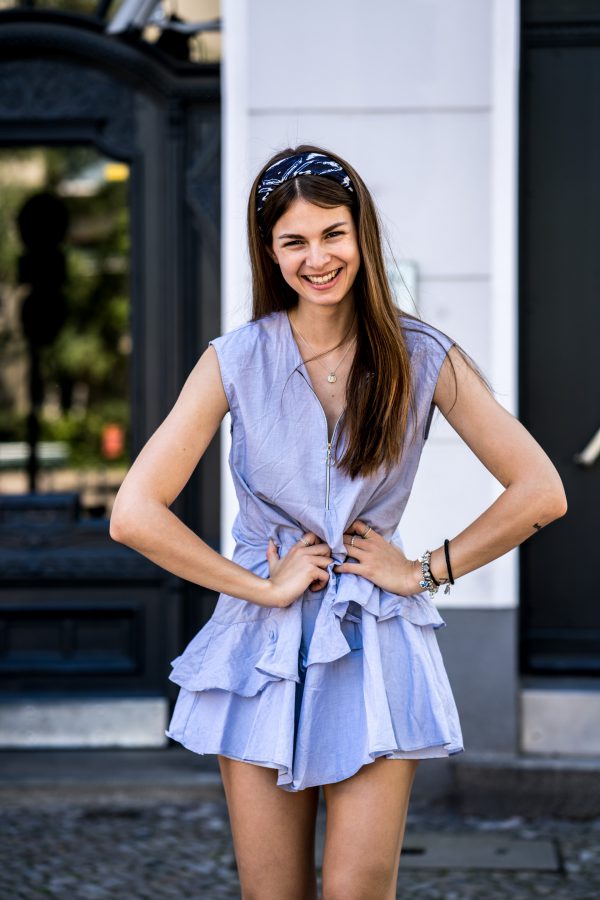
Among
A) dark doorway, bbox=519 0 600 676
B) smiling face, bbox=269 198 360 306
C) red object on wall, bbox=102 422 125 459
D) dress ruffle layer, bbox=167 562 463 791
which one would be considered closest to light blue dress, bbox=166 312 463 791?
dress ruffle layer, bbox=167 562 463 791

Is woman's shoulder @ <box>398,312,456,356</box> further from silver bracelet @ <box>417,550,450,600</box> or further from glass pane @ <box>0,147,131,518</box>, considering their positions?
glass pane @ <box>0,147,131,518</box>

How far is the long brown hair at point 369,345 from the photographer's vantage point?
230cm

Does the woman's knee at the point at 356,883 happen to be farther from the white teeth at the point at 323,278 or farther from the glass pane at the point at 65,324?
the glass pane at the point at 65,324

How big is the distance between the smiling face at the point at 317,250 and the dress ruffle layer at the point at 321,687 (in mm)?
550

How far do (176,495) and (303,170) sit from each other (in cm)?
64

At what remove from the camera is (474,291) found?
4742mm

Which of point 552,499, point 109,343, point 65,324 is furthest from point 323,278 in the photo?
point 65,324

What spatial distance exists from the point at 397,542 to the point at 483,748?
100 inches

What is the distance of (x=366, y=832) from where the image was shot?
2.27 metres

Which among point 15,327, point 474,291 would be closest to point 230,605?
point 474,291

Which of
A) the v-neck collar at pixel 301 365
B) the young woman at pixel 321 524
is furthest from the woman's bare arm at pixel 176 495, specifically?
the v-neck collar at pixel 301 365

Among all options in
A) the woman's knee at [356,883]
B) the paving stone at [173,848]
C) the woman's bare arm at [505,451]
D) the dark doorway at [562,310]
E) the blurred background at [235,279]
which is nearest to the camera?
the woman's knee at [356,883]

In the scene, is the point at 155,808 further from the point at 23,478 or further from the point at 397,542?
the point at 397,542

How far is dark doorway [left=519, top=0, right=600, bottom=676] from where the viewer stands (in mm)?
5023
